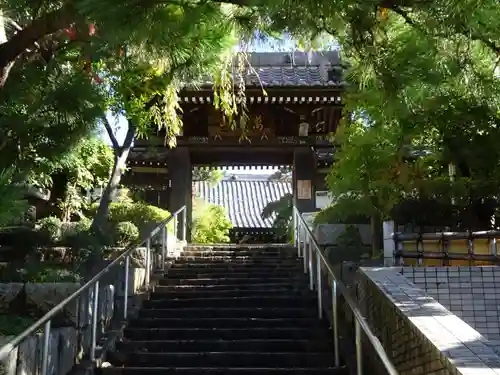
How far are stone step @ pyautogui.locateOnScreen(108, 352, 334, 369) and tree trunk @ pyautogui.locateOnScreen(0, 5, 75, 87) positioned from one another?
9.33ft

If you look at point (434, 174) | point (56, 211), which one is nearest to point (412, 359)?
point (434, 174)

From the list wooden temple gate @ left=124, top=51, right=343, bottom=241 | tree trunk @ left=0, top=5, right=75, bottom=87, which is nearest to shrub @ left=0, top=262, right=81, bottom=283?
tree trunk @ left=0, top=5, right=75, bottom=87

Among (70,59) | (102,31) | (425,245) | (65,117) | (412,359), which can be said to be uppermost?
(70,59)

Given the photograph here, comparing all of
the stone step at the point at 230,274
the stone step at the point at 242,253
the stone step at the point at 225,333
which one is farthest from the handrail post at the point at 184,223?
the stone step at the point at 225,333

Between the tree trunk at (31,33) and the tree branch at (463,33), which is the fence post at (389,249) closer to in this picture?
the tree branch at (463,33)

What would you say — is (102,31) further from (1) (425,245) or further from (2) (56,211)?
(2) (56,211)

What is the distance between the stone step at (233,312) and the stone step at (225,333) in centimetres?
48

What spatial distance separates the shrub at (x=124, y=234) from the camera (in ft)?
29.6

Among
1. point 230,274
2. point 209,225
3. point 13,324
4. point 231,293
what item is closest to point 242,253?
point 230,274

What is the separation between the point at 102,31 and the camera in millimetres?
2830

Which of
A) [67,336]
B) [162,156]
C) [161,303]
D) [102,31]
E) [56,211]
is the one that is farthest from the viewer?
[162,156]

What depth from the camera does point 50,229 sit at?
9.05 m

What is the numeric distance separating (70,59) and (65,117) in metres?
0.84

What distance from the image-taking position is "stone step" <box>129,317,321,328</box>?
595 cm
